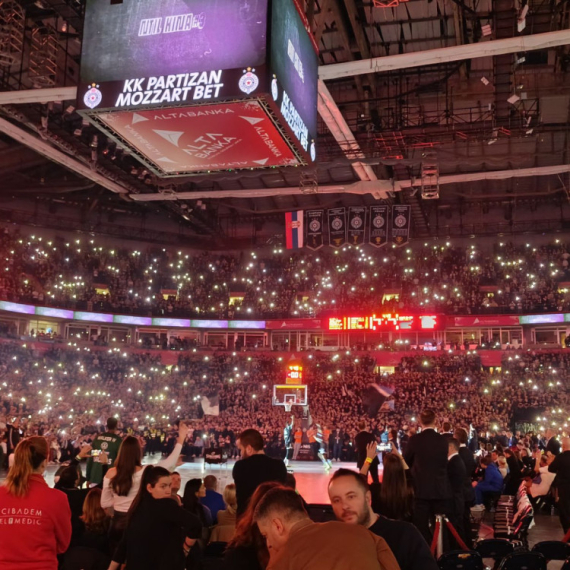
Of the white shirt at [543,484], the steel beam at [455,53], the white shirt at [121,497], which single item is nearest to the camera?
the white shirt at [121,497]

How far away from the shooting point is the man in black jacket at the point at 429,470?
22.2 ft

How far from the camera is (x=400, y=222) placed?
65.7 ft

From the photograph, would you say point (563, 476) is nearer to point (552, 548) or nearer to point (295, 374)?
point (552, 548)

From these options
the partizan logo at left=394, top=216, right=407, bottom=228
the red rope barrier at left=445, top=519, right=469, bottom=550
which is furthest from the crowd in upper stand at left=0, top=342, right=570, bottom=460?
the red rope barrier at left=445, top=519, right=469, bottom=550

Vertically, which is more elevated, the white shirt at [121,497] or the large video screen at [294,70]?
the large video screen at [294,70]

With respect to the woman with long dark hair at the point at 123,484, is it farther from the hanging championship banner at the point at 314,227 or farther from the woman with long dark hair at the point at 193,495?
the hanging championship banner at the point at 314,227

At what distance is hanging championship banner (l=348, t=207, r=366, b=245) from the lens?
67.3 ft

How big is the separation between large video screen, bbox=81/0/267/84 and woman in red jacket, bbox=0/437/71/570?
4.66m

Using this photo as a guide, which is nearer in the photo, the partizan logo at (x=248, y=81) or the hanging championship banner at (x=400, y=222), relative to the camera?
the partizan logo at (x=248, y=81)

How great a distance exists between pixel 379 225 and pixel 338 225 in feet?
4.80

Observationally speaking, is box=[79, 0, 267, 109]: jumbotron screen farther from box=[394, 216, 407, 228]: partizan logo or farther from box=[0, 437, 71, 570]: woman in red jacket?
box=[394, 216, 407, 228]: partizan logo

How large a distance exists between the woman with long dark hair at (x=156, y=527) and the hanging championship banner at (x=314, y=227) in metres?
17.0

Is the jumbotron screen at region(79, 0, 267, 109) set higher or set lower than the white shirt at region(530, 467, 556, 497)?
higher

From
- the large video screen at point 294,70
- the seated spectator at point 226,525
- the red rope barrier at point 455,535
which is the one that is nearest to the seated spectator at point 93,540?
the seated spectator at point 226,525
